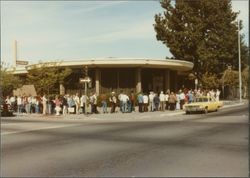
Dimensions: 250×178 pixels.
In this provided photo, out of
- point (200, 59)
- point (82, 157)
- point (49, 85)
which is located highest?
point (200, 59)

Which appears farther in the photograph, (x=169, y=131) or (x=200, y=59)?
(x=200, y=59)

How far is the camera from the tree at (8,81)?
49.6 metres

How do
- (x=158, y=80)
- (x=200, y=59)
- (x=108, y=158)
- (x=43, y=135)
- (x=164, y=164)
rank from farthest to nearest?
(x=200, y=59) → (x=158, y=80) → (x=43, y=135) → (x=108, y=158) → (x=164, y=164)

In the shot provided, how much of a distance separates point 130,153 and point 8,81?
39148mm

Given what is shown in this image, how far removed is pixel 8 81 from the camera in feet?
163

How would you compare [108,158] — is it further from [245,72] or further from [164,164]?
[245,72]

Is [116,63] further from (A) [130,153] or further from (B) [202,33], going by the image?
(A) [130,153]

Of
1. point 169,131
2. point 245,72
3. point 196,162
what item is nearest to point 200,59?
point 245,72

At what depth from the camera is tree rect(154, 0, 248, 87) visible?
183ft

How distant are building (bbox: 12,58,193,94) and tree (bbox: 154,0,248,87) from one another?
27.2 ft

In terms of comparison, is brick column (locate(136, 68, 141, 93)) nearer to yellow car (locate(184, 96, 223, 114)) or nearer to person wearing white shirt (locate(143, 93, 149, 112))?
person wearing white shirt (locate(143, 93, 149, 112))

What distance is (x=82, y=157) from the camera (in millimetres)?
12250

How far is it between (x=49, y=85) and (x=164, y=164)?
100 ft

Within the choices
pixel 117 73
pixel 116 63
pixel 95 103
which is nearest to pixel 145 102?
pixel 95 103
